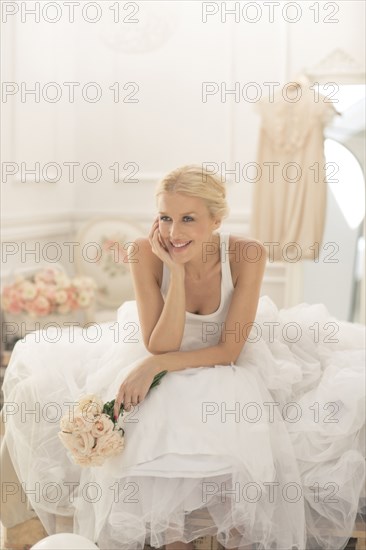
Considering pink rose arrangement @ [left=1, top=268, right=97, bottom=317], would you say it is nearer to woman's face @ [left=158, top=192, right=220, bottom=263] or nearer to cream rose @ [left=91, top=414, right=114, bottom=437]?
woman's face @ [left=158, top=192, right=220, bottom=263]

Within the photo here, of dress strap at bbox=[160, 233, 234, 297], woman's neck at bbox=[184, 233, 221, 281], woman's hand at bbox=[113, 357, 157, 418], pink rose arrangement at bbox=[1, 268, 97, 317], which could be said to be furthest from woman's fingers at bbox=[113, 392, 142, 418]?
pink rose arrangement at bbox=[1, 268, 97, 317]

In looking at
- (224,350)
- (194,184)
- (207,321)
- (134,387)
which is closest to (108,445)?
(134,387)

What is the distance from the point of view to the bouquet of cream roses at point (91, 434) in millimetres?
2168

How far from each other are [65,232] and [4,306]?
1.54 m

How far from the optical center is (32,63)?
193 inches

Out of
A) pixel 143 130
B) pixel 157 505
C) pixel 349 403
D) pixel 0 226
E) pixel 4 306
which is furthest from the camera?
pixel 143 130

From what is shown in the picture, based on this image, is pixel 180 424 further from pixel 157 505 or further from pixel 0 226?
pixel 0 226

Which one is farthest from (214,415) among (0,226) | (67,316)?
(0,226)

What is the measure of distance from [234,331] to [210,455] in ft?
1.60

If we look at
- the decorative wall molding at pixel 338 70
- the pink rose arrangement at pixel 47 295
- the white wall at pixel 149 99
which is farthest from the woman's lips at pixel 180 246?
the decorative wall molding at pixel 338 70

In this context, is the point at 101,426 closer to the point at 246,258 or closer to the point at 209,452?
the point at 209,452

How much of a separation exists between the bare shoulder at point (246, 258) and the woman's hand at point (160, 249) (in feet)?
0.75

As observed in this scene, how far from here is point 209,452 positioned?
217 cm

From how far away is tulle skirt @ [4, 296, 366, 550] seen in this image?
2174mm
